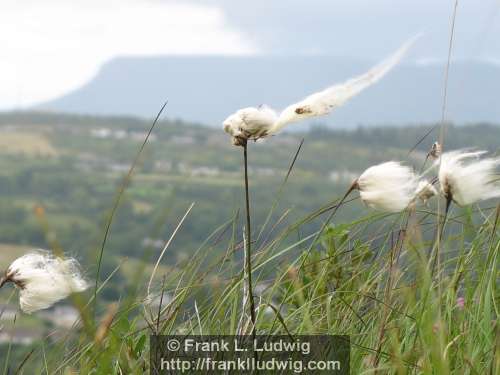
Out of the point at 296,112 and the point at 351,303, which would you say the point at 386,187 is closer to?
the point at 296,112

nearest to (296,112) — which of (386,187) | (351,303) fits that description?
(386,187)

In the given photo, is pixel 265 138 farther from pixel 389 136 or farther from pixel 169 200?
pixel 389 136

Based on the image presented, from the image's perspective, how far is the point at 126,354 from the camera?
1.73 m

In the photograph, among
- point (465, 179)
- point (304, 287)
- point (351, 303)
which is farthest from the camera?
point (351, 303)

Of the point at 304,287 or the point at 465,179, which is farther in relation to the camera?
the point at 304,287

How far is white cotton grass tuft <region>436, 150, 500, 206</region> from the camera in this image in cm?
166

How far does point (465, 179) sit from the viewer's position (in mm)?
1657

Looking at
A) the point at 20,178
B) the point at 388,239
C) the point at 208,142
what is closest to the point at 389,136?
the point at 208,142

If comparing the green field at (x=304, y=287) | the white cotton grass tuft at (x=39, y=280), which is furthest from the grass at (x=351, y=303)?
the white cotton grass tuft at (x=39, y=280)
